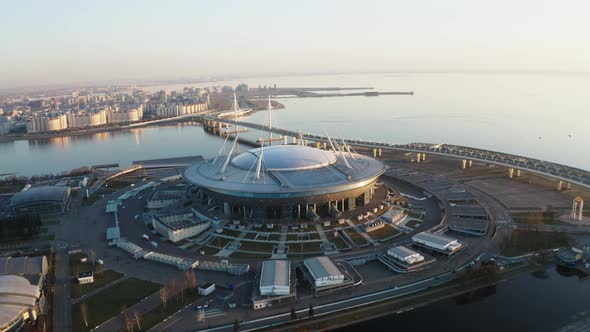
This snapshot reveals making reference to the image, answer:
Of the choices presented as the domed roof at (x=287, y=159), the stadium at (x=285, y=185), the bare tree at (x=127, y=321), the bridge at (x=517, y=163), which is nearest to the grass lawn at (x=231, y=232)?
the stadium at (x=285, y=185)

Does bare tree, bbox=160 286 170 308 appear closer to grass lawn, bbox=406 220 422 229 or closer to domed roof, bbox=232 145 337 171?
domed roof, bbox=232 145 337 171

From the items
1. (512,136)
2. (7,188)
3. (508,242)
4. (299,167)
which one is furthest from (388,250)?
(512,136)

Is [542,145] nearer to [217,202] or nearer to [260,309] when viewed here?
[217,202]

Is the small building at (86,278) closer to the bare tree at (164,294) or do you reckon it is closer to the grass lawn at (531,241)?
the bare tree at (164,294)

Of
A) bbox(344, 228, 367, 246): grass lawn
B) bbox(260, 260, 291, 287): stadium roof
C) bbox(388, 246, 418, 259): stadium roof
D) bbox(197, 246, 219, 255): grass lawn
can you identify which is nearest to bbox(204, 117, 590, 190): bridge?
bbox(388, 246, 418, 259): stadium roof

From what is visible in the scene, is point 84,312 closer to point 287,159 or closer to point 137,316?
point 137,316
